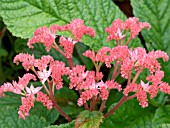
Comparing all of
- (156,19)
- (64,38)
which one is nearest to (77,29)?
(64,38)

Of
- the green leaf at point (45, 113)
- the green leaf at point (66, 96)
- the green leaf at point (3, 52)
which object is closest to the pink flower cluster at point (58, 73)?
the green leaf at point (45, 113)

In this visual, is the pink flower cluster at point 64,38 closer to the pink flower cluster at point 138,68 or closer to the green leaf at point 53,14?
the pink flower cluster at point 138,68

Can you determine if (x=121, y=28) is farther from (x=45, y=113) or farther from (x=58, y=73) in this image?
(x=45, y=113)

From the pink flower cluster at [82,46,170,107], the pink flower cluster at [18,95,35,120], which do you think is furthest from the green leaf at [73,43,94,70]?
the pink flower cluster at [18,95,35,120]

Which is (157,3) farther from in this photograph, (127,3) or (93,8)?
(127,3)

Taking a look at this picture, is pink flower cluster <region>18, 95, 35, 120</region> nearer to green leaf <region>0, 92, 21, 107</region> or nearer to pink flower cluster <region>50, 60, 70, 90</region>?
pink flower cluster <region>50, 60, 70, 90</region>

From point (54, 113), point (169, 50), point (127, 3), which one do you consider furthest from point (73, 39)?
point (127, 3)

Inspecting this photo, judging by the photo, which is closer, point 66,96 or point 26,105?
point 26,105
